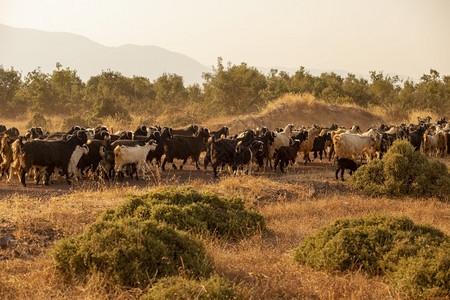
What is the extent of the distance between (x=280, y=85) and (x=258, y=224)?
3362 centimetres

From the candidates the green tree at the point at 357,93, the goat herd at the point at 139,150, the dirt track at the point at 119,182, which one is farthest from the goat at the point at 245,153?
the green tree at the point at 357,93

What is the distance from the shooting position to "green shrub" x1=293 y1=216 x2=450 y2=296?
5879 mm

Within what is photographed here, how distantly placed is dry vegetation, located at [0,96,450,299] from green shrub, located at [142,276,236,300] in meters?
0.35

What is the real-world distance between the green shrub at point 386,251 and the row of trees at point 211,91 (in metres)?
31.1

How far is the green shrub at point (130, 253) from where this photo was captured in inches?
227

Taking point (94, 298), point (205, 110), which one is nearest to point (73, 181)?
point (94, 298)

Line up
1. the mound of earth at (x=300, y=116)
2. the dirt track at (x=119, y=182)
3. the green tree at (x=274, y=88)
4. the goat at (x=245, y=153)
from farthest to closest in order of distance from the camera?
the green tree at (x=274, y=88)
the mound of earth at (x=300, y=116)
the goat at (x=245, y=153)
the dirt track at (x=119, y=182)

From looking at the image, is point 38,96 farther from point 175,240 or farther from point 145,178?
point 175,240

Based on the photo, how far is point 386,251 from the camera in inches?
267

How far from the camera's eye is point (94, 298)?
5141 millimetres

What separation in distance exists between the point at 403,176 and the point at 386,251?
6.94 metres

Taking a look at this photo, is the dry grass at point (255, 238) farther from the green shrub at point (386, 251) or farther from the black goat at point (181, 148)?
the black goat at point (181, 148)

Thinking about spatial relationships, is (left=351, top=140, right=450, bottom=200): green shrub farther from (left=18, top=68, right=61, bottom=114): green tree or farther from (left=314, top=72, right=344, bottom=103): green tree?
(left=18, top=68, right=61, bottom=114): green tree

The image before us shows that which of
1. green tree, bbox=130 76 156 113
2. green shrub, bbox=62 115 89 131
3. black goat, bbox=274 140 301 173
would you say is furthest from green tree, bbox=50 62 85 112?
black goat, bbox=274 140 301 173
